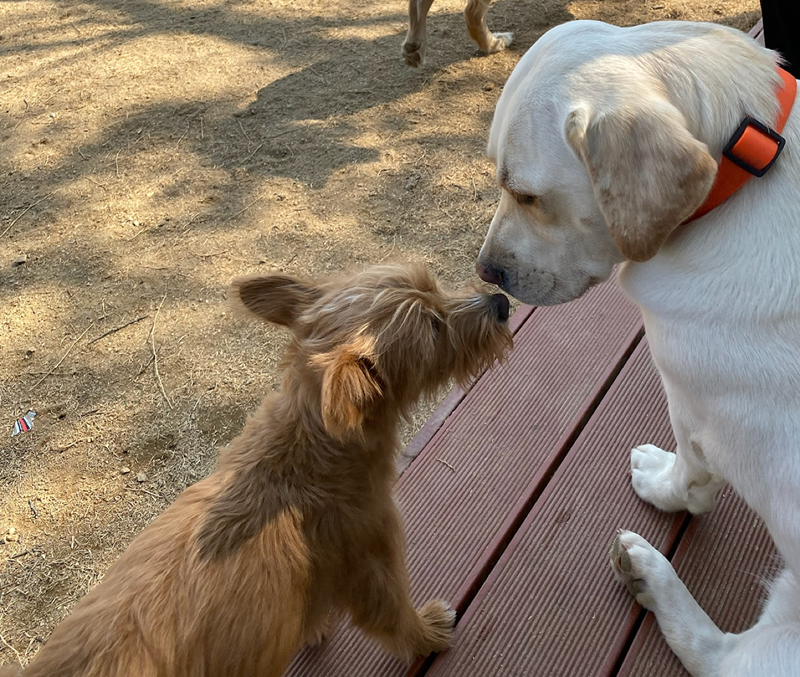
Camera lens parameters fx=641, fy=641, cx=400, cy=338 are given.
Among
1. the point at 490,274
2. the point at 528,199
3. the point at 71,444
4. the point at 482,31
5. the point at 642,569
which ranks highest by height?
the point at 528,199

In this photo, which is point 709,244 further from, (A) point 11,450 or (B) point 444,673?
(A) point 11,450

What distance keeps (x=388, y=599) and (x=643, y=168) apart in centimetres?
128

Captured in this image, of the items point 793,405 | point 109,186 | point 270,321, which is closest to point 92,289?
point 109,186

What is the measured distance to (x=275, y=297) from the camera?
74.8 inches

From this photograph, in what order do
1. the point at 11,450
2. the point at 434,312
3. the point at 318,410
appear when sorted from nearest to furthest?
the point at 318,410 → the point at 434,312 → the point at 11,450

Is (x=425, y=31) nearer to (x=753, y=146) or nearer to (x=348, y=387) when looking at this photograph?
(x=753, y=146)

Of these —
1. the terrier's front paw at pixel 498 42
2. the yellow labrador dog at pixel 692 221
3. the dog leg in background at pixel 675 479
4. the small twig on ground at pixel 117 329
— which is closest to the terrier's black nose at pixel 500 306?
the yellow labrador dog at pixel 692 221

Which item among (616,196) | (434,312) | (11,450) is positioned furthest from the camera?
(11,450)

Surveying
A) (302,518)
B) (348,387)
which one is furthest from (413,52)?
(302,518)

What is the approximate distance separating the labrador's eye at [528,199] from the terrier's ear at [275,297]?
0.64m

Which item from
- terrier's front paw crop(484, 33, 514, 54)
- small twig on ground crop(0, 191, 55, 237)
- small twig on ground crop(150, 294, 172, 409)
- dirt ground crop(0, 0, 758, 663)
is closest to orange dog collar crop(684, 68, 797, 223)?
dirt ground crop(0, 0, 758, 663)

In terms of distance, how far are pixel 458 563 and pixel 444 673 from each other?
0.33m

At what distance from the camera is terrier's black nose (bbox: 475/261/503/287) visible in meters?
1.86

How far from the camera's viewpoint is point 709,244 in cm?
150
